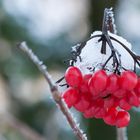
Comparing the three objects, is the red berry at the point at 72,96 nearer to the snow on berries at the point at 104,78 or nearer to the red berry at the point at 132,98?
the snow on berries at the point at 104,78

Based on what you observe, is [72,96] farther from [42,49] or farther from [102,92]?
[42,49]

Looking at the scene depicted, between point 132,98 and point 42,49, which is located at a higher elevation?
point 42,49

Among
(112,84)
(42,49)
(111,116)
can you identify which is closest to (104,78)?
(112,84)

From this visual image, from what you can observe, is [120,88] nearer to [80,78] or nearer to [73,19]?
[80,78]

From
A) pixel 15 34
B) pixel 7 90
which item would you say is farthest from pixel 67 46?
pixel 7 90

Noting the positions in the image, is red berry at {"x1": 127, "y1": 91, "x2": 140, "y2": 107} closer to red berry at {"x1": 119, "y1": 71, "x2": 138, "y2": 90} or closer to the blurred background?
red berry at {"x1": 119, "y1": 71, "x2": 138, "y2": 90}

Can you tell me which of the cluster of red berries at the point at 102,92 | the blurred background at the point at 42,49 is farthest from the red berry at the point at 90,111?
the blurred background at the point at 42,49
